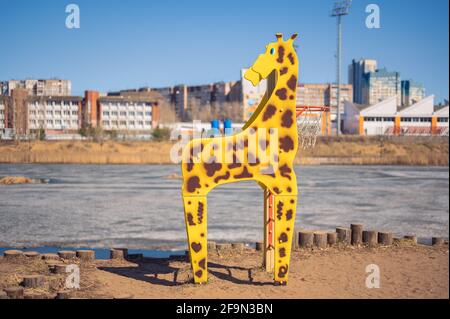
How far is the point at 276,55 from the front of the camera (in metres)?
8.88

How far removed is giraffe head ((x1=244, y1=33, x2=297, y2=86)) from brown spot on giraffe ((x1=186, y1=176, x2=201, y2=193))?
1.70 m

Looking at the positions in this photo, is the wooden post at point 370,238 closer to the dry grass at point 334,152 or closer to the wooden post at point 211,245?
the wooden post at point 211,245

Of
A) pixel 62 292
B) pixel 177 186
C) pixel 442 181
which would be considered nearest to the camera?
pixel 62 292

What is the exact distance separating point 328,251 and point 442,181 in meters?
22.3

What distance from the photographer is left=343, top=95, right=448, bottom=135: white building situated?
3100 inches

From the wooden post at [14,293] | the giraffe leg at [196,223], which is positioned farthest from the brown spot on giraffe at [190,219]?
the wooden post at [14,293]

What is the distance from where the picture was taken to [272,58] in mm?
8875

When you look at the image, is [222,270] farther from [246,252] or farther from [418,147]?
[418,147]

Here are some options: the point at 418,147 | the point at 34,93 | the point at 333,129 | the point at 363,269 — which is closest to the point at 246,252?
the point at 363,269

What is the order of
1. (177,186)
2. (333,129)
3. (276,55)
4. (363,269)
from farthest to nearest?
1. (333,129)
2. (177,186)
3. (363,269)
4. (276,55)

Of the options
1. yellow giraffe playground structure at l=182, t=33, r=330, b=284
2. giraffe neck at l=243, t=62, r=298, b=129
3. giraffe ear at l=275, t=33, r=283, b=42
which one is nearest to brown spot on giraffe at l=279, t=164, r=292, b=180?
yellow giraffe playground structure at l=182, t=33, r=330, b=284

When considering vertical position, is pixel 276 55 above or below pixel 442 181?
above

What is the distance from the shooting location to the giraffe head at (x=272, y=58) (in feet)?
29.0

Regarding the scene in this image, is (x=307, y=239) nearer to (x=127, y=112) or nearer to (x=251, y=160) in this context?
(x=251, y=160)
